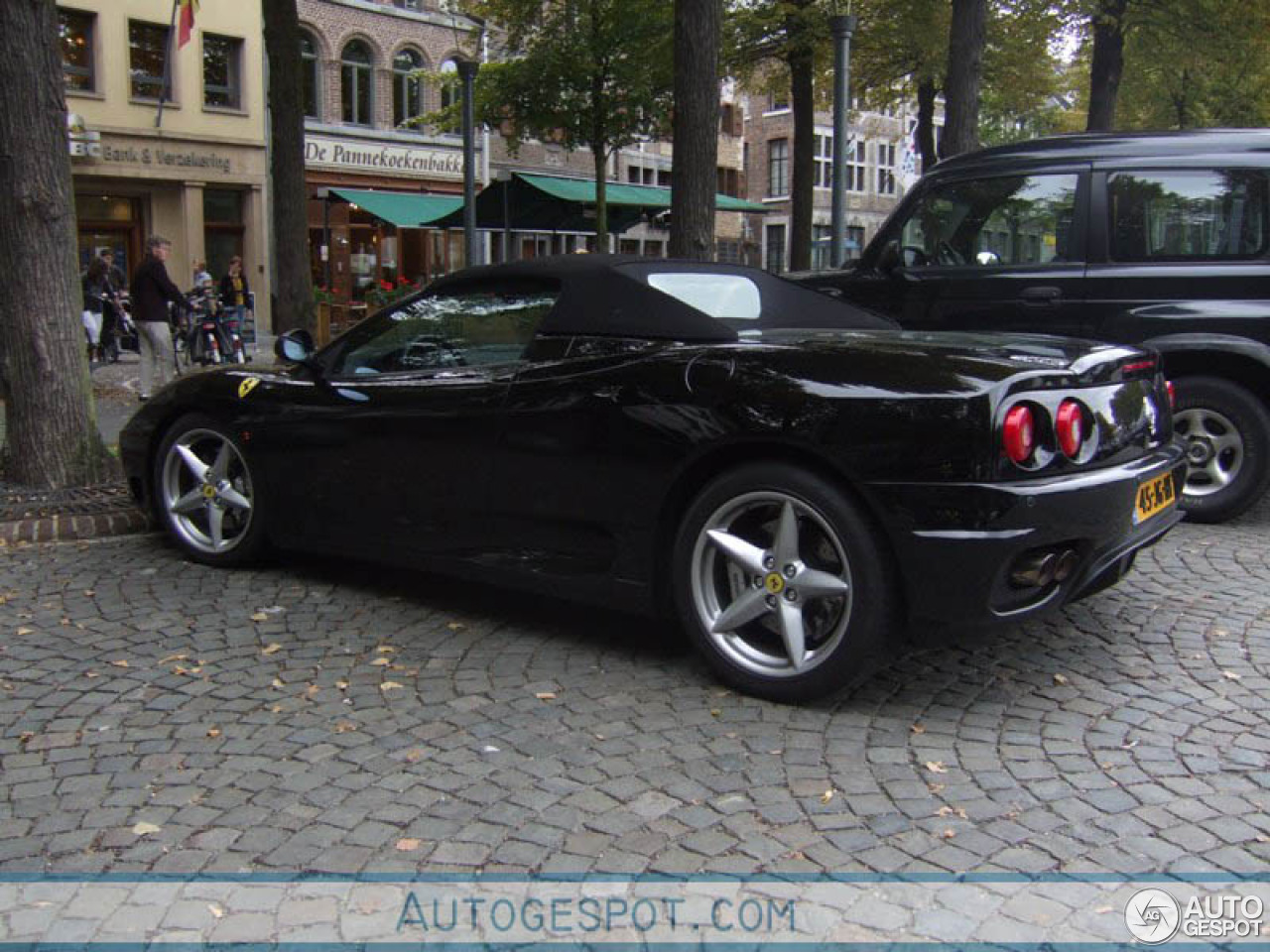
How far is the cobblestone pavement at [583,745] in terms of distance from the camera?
2.98 metres

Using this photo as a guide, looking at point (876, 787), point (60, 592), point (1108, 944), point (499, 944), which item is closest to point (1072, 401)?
point (876, 787)

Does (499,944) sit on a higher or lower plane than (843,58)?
lower

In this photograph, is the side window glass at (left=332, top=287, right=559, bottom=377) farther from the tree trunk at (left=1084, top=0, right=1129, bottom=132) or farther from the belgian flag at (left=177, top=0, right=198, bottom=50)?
the belgian flag at (left=177, top=0, right=198, bottom=50)

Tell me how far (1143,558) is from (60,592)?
522 centimetres

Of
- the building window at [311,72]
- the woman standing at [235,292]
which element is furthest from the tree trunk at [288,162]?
the building window at [311,72]

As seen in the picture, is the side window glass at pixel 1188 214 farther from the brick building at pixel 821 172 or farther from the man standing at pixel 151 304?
the brick building at pixel 821 172

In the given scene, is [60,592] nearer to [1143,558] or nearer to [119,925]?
[119,925]

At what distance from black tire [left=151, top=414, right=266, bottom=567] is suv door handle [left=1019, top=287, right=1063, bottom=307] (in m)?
4.57

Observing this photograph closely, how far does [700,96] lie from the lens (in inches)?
Answer: 370

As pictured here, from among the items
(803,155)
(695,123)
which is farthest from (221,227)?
(695,123)

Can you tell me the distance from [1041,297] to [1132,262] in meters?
0.54

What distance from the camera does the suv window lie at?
7199 millimetres

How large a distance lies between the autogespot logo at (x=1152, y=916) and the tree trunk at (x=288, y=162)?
10535 millimetres

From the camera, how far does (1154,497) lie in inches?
163
